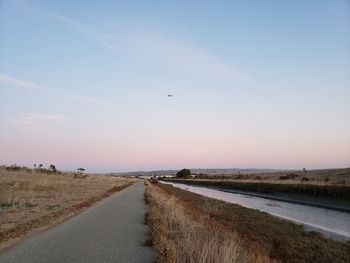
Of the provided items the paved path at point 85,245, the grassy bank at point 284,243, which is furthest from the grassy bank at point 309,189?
the paved path at point 85,245

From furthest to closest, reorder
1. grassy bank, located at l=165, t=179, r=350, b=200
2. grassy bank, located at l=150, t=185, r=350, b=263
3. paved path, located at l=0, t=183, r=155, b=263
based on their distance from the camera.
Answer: grassy bank, located at l=165, t=179, r=350, b=200, grassy bank, located at l=150, t=185, r=350, b=263, paved path, located at l=0, t=183, r=155, b=263

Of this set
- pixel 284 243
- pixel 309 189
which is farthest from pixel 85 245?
pixel 309 189

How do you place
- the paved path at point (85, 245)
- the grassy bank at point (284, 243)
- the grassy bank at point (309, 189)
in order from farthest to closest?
1. the grassy bank at point (309, 189)
2. the grassy bank at point (284, 243)
3. the paved path at point (85, 245)

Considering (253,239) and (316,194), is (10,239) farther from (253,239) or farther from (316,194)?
(316,194)

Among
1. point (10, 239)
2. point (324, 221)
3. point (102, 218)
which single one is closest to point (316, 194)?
point (324, 221)

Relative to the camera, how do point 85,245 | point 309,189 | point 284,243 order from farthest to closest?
point 309,189, point 284,243, point 85,245

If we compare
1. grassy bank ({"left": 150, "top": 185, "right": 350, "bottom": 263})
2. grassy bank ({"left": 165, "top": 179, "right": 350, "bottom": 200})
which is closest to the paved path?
grassy bank ({"left": 150, "top": 185, "right": 350, "bottom": 263})

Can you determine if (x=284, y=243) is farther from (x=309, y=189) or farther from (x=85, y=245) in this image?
(x=309, y=189)

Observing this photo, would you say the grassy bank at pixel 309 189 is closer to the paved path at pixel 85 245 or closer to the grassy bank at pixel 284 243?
the grassy bank at pixel 284 243

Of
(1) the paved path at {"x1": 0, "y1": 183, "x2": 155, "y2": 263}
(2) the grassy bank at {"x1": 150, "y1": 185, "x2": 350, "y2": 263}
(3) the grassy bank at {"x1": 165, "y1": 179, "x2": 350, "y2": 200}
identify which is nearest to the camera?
(1) the paved path at {"x1": 0, "y1": 183, "x2": 155, "y2": 263}

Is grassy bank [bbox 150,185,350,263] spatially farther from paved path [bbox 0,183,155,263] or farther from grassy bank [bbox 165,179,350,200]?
grassy bank [bbox 165,179,350,200]

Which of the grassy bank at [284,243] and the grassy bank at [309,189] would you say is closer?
the grassy bank at [284,243]

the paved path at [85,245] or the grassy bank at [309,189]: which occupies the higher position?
the grassy bank at [309,189]

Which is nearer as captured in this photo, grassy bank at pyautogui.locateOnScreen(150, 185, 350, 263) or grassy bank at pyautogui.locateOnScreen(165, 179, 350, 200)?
grassy bank at pyautogui.locateOnScreen(150, 185, 350, 263)
